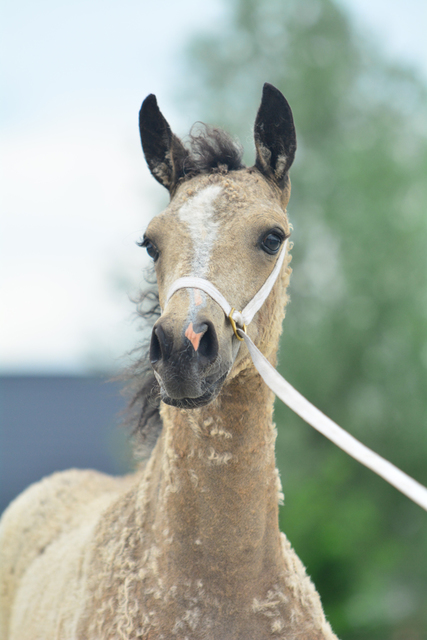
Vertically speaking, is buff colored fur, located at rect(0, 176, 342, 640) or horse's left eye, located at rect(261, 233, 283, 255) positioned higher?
horse's left eye, located at rect(261, 233, 283, 255)

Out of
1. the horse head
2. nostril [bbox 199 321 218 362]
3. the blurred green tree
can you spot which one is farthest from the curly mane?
the blurred green tree

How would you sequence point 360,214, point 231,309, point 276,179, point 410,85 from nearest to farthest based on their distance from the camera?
point 231,309 → point 276,179 → point 360,214 → point 410,85

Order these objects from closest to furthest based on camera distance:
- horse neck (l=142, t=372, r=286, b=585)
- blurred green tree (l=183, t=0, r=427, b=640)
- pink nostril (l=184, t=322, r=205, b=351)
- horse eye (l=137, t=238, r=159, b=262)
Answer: pink nostril (l=184, t=322, r=205, b=351), horse neck (l=142, t=372, r=286, b=585), horse eye (l=137, t=238, r=159, b=262), blurred green tree (l=183, t=0, r=427, b=640)

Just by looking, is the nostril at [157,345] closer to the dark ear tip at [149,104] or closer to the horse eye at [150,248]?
the horse eye at [150,248]

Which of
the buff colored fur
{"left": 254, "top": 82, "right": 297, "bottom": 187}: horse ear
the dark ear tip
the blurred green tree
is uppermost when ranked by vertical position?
the blurred green tree

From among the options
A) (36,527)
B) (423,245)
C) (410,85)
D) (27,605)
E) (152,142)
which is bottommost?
(27,605)

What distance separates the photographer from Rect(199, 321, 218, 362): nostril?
1879mm

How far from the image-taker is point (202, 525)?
2.21 meters

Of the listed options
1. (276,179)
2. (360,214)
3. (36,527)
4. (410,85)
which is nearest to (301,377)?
(360,214)

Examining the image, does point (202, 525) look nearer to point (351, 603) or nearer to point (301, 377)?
point (351, 603)

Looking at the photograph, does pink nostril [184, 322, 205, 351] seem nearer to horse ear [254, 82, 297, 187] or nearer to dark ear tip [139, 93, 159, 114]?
horse ear [254, 82, 297, 187]

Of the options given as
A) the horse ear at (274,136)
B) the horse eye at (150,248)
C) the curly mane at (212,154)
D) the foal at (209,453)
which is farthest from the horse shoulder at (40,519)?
the horse ear at (274,136)

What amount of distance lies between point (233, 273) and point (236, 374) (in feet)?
1.40

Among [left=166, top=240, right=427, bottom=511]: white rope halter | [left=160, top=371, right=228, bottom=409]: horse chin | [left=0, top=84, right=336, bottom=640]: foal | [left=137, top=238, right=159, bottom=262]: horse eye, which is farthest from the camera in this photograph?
[left=137, top=238, right=159, bottom=262]: horse eye
